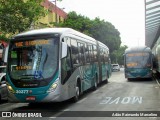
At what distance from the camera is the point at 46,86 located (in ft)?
40.7

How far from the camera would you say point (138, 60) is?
28594 millimetres

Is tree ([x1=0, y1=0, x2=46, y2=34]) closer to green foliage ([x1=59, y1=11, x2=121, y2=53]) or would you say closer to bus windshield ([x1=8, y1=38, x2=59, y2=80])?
bus windshield ([x1=8, y1=38, x2=59, y2=80])

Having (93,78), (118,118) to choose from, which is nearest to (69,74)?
(118,118)

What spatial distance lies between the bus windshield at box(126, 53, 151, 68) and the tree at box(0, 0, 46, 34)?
10.8 metres

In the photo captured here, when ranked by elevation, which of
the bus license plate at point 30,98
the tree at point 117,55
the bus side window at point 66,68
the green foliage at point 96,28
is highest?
the green foliage at point 96,28

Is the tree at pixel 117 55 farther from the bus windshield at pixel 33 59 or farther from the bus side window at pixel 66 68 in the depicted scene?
the bus windshield at pixel 33 59

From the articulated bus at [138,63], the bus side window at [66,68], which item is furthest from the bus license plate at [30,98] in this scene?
the articulated bus at [138,63]

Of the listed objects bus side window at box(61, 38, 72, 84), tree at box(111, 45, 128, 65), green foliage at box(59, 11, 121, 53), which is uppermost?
green foliage at box(59, 11, 121, 53)

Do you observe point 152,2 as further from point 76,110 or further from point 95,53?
point 76,110

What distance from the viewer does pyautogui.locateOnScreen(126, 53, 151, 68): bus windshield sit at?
2841cm

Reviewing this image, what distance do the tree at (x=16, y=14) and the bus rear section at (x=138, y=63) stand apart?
10.8 metres

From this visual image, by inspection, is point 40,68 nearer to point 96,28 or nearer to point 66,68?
point 66,68

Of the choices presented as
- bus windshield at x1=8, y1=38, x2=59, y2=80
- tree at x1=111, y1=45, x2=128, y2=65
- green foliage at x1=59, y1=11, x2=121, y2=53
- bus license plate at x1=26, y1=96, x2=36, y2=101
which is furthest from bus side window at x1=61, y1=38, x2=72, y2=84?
tree at x1=111, y1=45, x2=128, y2=65

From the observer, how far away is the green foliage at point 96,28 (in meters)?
52.4
